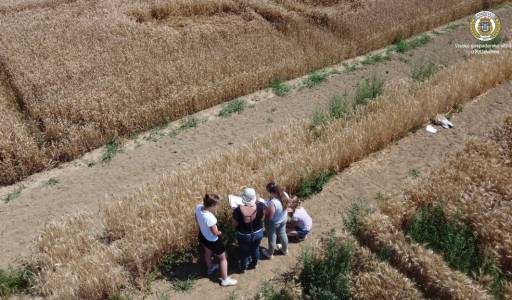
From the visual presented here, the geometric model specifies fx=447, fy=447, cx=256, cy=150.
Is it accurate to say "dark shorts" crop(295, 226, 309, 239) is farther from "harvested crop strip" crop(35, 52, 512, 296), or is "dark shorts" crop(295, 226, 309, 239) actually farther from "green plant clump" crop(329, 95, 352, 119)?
"green plant clump" crop(329, 95, 352, 119)

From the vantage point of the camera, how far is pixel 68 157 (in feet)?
34.6

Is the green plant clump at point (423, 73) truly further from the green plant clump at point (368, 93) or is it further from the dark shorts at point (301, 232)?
the dark shorts at point (301, 232)

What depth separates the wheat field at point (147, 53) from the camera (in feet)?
36.2

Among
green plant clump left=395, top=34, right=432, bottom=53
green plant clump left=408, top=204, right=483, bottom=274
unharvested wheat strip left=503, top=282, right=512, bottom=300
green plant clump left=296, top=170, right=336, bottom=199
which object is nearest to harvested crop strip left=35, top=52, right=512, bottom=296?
green plant clump left=296, top=170, right=336, bottom=199

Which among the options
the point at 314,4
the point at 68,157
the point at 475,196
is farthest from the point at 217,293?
the point at 314,4

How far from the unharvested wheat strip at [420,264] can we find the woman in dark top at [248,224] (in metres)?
1.84

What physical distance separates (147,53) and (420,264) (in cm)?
1044

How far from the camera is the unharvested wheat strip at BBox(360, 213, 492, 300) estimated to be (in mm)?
6148

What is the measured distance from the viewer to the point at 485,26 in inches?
728

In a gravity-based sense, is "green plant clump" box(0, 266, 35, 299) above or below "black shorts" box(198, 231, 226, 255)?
below

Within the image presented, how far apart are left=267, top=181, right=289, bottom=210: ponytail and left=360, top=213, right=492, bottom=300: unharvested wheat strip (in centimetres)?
143

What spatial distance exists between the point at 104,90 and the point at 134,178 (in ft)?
11.0

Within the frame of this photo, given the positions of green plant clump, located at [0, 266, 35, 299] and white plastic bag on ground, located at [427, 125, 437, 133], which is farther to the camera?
white plastic bag on ground, located at [427, 125, 437, 133]

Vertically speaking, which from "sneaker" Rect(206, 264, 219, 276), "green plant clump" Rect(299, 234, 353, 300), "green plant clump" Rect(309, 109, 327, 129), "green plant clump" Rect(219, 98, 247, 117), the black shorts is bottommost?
"sneaker" Rect(206, 264, 219, 276)
